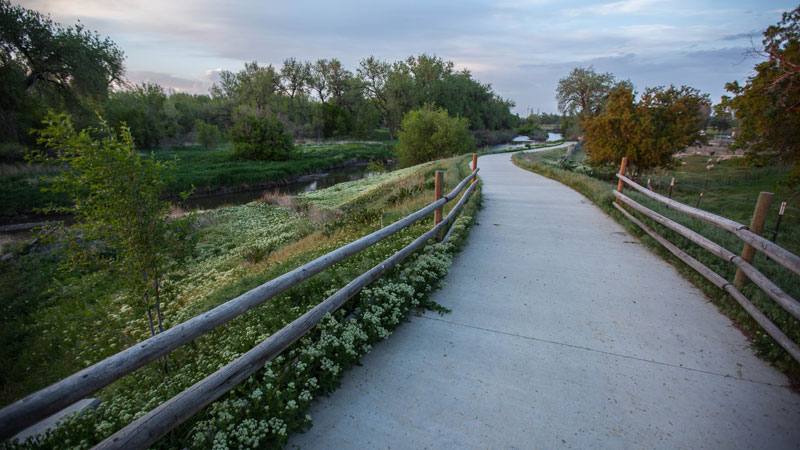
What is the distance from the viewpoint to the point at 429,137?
28.5 meters

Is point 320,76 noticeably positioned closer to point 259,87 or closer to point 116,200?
point 259,87

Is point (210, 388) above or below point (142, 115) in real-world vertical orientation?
below

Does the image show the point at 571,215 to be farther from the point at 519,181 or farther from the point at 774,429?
the point at 774,429

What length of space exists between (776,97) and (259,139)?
3472 centimetres

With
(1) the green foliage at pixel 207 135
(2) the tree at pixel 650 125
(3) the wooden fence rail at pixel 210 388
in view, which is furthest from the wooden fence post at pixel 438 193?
(1) the green foliage at pixel 207 135

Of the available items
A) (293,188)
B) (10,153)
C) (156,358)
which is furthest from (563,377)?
(10,153)

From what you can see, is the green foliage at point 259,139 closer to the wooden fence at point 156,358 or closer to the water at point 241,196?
the water at point 241,196

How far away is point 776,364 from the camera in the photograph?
10.7 ft

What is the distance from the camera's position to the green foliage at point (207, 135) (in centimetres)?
4219

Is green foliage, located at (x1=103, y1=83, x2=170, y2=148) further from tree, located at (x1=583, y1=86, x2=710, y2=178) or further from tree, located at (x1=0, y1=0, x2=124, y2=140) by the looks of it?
tree, located at (x1=583, y1=86, x2=710, y2=178)

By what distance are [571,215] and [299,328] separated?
7.93m

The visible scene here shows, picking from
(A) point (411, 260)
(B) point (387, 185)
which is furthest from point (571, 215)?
(B) point (387, 185)

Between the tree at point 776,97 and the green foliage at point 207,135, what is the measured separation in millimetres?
46178

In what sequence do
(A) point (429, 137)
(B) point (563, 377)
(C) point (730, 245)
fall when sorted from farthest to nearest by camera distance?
1. (A) point (429, 137)
2. (C) point (730, 245)
3. (B) point (563, 377)
